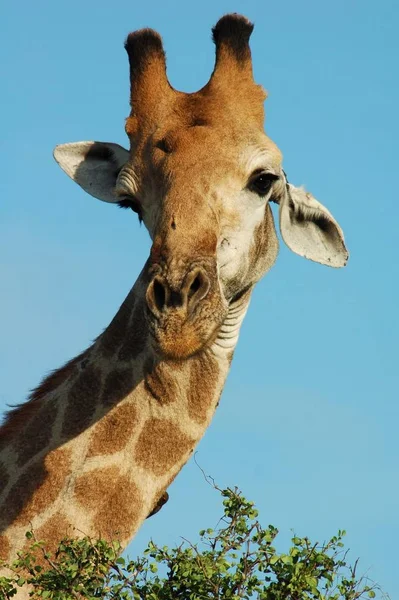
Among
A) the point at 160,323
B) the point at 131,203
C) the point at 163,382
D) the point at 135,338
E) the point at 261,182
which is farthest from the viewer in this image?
the point at 131,203

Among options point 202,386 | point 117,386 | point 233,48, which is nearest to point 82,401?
point 117,386

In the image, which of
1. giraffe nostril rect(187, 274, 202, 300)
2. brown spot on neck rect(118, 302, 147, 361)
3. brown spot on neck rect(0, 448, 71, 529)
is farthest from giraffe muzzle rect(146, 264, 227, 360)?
brown spot on neck rect(0, 448, 71, 529)

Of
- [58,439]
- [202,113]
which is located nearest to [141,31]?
[202,113]

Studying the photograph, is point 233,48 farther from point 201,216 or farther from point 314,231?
point 201,216

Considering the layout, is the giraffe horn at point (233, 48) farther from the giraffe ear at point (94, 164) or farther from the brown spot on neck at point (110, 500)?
the brown spot on neck at point (110, 500)

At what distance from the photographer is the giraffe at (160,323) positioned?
6.62m

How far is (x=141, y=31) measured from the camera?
834 cm

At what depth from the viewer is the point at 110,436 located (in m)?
7.12

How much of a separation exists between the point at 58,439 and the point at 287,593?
2.13m

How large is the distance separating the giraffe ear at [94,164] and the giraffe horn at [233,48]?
0.99m

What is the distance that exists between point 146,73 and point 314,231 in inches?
65.8

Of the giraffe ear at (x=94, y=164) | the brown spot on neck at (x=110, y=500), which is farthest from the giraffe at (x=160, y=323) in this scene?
the giraffe ear at (x=94, y=164)

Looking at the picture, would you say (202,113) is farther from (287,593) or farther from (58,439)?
(287,593)

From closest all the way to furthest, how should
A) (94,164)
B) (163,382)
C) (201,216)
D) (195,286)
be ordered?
(195,286) → (201,216) → (163,382) → (94,164)
